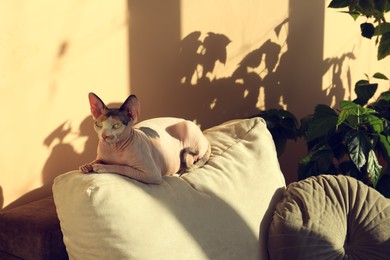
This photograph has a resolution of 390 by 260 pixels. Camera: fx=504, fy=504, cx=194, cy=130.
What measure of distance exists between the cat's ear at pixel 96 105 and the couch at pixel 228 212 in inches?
5.8

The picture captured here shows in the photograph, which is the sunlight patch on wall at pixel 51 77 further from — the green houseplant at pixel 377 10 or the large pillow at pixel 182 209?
the green houseplant at pixel 377 10

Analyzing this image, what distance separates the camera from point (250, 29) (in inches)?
79.7

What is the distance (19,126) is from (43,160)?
0.41 feet

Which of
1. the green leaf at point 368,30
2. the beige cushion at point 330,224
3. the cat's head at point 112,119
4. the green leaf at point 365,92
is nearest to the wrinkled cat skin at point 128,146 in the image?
the cat's head at point 112,119

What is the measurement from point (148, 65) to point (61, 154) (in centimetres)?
43

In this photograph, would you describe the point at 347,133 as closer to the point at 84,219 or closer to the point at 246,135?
the point at 246,135

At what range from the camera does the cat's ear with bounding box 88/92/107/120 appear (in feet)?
3.91

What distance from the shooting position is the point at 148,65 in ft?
5.43

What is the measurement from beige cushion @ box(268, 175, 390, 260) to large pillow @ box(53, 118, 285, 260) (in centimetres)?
6

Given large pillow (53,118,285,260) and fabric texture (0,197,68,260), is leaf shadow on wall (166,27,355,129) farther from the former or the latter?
fabric texture (0,197,68,260)

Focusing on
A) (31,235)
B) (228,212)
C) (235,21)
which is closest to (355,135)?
(235,21)

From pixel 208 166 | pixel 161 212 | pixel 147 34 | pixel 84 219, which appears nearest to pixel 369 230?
pixel 208 166

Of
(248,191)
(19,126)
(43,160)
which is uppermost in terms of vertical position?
(19,126)

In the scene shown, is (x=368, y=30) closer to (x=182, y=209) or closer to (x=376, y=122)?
(x=376, y=122)
